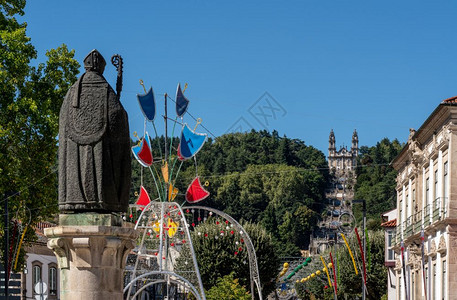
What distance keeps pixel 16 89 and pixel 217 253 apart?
37376 millimetres

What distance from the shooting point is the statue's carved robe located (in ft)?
50.1

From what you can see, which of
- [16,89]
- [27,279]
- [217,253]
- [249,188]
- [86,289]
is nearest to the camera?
[86,289]

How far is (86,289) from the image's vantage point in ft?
48.6

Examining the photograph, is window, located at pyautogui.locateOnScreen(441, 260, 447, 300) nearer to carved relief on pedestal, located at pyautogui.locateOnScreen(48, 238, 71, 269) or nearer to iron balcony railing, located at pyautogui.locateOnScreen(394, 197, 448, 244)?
iron balcony railing, located at pyautogui.locateOnScreen(394, 197, 448, 244)

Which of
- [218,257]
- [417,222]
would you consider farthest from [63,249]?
[218,257]

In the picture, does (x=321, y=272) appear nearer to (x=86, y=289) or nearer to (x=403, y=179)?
(x=403, y=179)

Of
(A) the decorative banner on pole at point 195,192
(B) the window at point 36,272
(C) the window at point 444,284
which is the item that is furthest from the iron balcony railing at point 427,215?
(B) the window at point 36,272

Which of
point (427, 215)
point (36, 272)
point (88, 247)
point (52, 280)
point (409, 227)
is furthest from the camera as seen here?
point (52, 280)

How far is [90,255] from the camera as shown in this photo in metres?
14.9

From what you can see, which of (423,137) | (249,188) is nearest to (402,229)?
(423,137)

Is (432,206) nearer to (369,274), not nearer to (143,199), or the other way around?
(143,199)

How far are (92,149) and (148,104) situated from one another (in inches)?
965

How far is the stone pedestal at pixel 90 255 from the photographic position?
1485 centimetres

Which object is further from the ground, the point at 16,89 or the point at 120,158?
the point at 16,89
